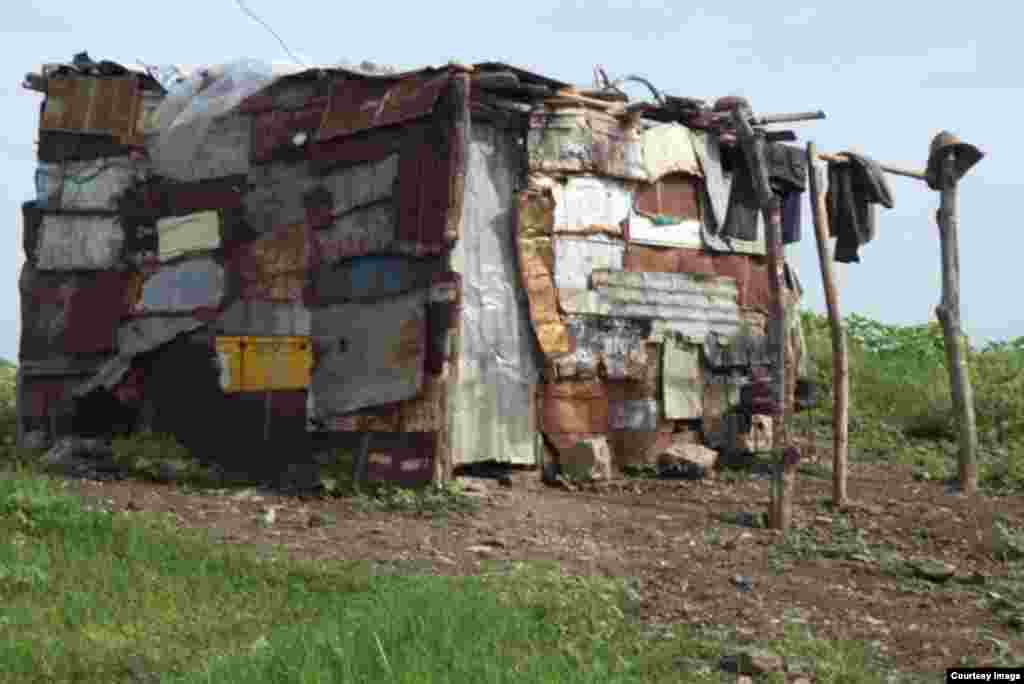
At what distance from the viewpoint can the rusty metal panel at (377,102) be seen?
29.0ft

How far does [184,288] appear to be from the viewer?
10.0 metres

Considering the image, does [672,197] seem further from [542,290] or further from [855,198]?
[542,290]

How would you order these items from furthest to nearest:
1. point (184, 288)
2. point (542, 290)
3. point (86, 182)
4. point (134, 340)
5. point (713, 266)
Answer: point (713, 266) < point (86, 182) < point (134, 340) < point (184, 288) < point (542, 290)

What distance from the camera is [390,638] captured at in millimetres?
4645

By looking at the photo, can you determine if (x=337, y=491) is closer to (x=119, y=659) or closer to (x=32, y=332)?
(x=32, y=332)

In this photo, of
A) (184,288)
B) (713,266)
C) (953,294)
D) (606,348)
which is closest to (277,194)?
(184,288)

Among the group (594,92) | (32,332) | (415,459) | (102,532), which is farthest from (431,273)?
(32,332)

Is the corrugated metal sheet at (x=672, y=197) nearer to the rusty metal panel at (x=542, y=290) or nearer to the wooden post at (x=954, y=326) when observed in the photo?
the rusty metal panel at (x=542, y=290)

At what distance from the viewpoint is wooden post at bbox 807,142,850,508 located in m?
9.05

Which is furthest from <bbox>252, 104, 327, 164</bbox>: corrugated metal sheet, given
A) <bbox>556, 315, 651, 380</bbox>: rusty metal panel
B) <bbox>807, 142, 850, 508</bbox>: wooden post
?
<bbox>807, 142, 850, 508</bbox>: wooden post

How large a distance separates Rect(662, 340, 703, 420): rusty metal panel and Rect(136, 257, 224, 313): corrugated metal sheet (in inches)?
142

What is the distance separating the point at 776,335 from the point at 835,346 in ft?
3.94

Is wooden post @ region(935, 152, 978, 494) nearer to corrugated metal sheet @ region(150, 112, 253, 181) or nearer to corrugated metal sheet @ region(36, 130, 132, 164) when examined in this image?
corrugated metal sheet @ region(150, 112, 253, 181)

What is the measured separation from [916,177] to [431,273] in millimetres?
4301
